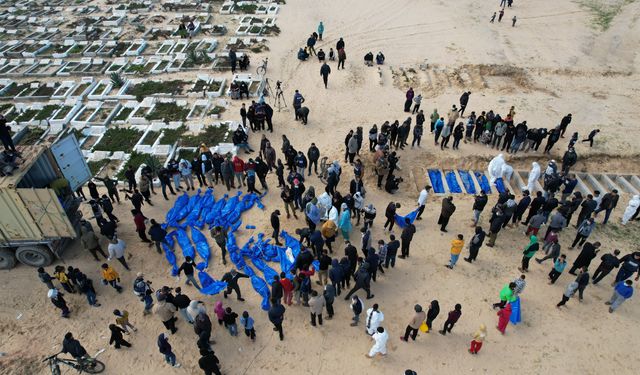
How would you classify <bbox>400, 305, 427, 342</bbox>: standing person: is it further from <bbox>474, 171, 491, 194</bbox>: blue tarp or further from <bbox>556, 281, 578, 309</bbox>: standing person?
<bbox>474, 171, 491, 194</bbox>: blue tarp

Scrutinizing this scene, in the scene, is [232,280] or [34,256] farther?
[34,256]

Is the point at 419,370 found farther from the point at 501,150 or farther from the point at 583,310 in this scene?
the point at 501,150

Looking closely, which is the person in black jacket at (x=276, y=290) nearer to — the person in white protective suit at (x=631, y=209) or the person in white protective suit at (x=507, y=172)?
the person in white protective suit at (x=507, y=172)

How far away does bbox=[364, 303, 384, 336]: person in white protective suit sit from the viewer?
9859 mm

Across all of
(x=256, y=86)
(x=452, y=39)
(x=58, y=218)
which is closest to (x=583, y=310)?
(x=58, y=218)

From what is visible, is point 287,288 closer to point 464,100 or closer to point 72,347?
point 72,347

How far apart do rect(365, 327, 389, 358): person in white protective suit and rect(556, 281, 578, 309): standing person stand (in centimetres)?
512

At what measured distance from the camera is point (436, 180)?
16.1 metres

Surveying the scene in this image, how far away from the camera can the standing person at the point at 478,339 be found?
9758 millimetres

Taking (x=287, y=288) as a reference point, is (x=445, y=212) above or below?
above

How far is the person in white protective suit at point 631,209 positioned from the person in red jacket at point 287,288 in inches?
452

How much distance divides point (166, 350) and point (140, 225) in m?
4.50

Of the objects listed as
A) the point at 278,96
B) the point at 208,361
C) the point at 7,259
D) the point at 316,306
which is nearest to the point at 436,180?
the point at 316,306

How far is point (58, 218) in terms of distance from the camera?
11.6 metres
